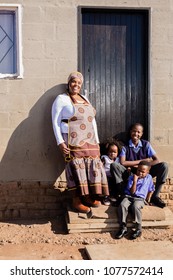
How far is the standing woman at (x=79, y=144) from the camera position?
6285 millimetres

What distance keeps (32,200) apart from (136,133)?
69.7 inches

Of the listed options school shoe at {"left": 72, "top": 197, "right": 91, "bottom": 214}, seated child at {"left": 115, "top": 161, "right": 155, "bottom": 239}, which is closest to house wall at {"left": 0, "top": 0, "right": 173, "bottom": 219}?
school shoe at {"left": 72, "top": 197, "right": 91, "bottom": 214}

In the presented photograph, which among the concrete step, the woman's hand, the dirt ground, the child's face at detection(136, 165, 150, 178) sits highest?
the woman's hand

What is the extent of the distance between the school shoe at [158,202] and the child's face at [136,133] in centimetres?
86

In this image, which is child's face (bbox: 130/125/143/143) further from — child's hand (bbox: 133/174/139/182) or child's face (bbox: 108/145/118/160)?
child's hand (bbox: 133/174/139/182)

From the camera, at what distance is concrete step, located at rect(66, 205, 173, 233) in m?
6.23

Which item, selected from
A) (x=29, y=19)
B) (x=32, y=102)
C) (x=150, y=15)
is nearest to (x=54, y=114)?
(x=32, y=102)

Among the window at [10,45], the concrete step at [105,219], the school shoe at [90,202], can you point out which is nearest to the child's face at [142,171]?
the concrete step at [105,219]

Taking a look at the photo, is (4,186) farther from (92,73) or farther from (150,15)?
(150,15)

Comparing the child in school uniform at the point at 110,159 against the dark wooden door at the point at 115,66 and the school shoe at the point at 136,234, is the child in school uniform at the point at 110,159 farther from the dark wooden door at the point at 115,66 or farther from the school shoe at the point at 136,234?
the school shoe at the point at 136,234

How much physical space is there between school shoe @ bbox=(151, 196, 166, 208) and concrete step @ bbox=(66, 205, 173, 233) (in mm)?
150

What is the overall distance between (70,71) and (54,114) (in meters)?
0.74

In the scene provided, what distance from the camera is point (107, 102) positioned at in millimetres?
7066

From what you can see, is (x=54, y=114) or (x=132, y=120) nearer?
(x=54, y=114)
